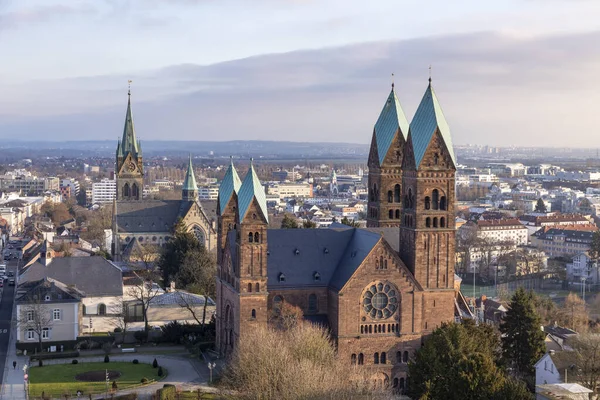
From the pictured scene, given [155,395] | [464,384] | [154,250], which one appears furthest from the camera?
[154,250]

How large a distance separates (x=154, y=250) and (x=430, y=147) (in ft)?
222

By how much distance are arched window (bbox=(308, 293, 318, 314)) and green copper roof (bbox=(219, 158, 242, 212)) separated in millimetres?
12611

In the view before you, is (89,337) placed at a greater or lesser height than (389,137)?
lesser

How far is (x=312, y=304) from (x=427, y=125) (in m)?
17.7

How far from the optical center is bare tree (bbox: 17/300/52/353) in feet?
280

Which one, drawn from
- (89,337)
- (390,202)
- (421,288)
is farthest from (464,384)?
(89,337)

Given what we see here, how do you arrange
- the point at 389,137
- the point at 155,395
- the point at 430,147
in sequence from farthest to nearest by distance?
the point at 389,137, the point at 430,147, the point at 155,395

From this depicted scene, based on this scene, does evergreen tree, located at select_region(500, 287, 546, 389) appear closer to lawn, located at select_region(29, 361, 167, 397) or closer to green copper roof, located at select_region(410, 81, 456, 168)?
green copper roof, located at select_region(410, 81, 456, 168)

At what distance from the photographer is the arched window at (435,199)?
7475 cm

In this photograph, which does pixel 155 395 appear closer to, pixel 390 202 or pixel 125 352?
pixel 125 352

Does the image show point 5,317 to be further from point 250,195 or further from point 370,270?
point 370,270

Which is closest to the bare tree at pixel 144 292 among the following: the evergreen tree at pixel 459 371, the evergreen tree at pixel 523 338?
the evergreen tree at pixel 459 371

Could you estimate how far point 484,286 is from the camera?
477 feet

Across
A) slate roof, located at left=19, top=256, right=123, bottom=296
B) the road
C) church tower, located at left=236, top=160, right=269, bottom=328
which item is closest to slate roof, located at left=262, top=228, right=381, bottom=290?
church tower, located at left=236, top=160, right=269, bottom=328
